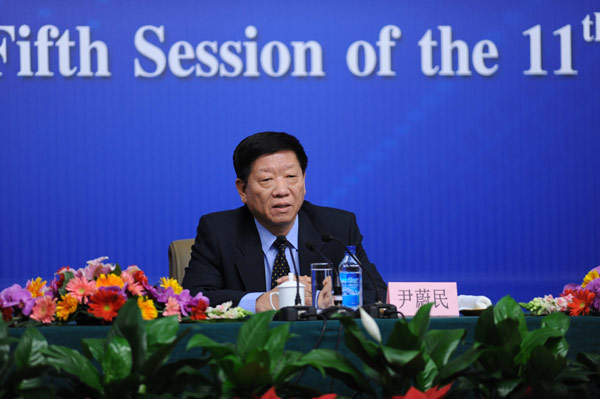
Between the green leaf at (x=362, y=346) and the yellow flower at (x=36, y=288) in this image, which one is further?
the yellow flower at (x=36, y=288)

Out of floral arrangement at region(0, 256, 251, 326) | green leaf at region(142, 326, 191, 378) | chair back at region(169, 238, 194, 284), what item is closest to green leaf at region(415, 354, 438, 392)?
green leaf at region(142, 326, 191, 378)

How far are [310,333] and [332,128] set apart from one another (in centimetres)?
244

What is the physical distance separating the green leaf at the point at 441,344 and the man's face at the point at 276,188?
143cm

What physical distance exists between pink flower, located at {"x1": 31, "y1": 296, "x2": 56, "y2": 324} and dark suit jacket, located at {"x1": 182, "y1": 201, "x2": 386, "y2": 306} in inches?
35.4

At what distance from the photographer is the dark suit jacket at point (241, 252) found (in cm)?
261

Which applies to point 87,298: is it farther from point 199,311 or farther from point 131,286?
point 199,311

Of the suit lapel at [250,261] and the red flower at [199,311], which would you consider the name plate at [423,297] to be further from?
the suit lapel at [250,261]

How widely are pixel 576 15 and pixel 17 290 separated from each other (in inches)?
128

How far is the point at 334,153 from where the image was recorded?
387 cm

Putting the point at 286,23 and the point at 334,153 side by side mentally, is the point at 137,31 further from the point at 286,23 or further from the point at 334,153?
the point at 334,153

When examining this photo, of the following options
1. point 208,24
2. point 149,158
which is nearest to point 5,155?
point 149,158

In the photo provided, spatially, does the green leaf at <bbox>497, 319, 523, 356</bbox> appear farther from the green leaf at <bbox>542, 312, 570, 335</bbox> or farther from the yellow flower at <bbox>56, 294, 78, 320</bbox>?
the yellow flower at <bbox>56, 294, 78, 320</bbox>

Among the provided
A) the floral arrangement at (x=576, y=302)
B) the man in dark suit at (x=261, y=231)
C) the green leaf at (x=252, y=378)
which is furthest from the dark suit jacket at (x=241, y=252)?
the green leaf at (x=252, y=378)

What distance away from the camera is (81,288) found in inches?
64.6
